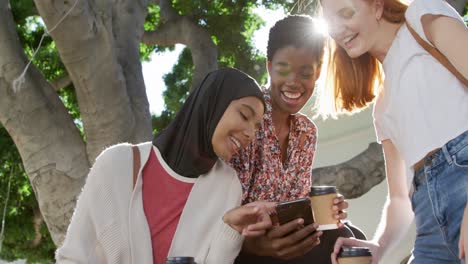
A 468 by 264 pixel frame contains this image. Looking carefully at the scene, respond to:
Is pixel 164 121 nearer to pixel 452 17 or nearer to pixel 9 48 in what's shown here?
pixel 9 48

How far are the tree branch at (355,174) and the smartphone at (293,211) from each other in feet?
7.53

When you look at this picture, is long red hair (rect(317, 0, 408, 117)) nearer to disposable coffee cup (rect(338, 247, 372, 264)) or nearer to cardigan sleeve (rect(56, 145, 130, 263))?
disposable coffee cup (rect(338, 247, 372, 264))

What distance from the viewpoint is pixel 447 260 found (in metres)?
2.26

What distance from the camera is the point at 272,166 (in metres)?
3.24

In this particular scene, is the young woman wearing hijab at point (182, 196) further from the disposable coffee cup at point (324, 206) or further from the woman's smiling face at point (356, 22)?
the woman's smiling face at point (356, 22)

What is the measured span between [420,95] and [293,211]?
80cm

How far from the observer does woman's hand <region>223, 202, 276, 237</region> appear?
9.32 ft

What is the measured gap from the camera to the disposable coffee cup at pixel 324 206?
289 cm

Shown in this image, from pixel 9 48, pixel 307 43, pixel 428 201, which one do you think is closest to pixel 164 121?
pixel 9 48

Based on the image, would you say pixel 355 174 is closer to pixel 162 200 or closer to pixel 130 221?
pixel 162 200

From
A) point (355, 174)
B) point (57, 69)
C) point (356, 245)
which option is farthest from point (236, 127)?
point (57, 69)

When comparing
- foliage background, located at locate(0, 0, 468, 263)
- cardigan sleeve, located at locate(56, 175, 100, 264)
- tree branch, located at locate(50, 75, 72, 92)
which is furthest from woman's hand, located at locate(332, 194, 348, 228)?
tree branch, located at locate(50, 75, 72, 92)

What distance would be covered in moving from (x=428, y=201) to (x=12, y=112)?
3.46m

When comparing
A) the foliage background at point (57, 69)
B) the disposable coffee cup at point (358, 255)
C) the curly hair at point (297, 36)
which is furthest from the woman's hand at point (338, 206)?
the foliage background at point (57, 69)
